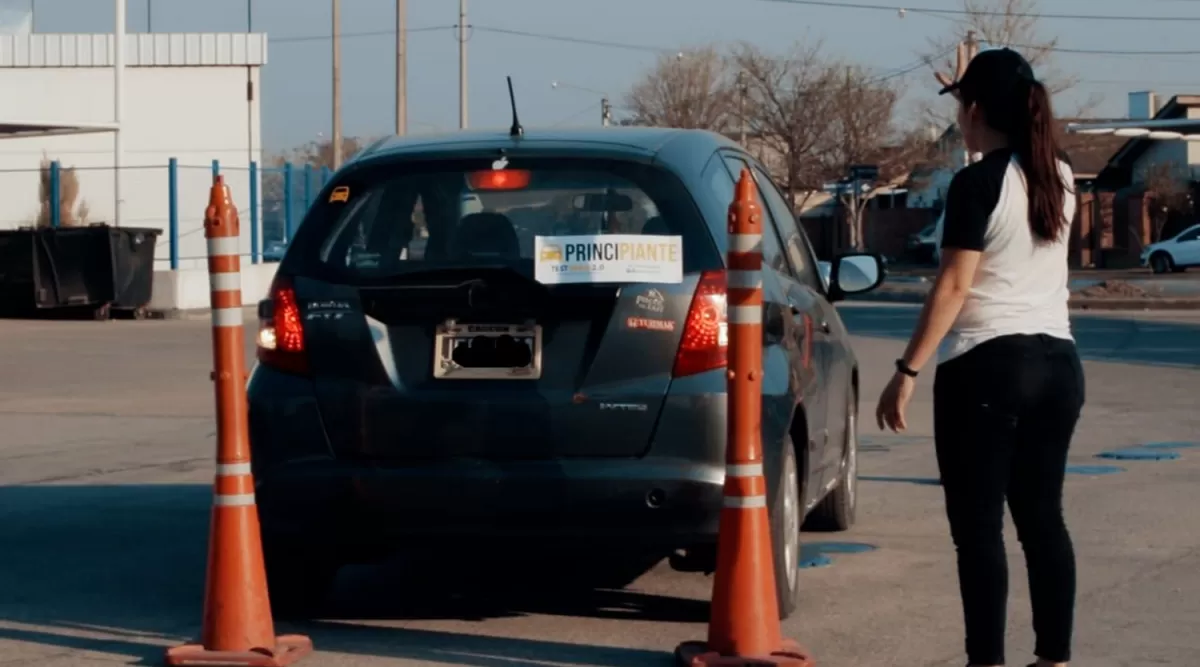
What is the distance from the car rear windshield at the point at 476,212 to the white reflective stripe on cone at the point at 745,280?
487 millimetres

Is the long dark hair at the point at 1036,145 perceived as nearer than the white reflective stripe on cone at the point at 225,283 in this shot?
Yes

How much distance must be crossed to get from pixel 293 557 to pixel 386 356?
868 millimetres

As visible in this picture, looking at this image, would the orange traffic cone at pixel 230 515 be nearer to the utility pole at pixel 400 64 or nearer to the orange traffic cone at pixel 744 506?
the orange traffic cone at pixel 744 506

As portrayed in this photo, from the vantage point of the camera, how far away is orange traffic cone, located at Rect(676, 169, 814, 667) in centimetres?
548

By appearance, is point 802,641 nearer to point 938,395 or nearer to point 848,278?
point 938,395

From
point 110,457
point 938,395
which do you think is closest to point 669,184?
point 938,395

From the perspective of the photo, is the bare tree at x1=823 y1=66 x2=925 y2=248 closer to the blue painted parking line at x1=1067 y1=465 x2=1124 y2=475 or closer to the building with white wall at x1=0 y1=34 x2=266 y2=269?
the building with white wall at x1=0 y1=34 x2=266 y2=269

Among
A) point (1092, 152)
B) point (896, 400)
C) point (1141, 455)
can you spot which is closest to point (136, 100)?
point (1141, 455)

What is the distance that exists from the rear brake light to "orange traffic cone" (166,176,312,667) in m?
0.85

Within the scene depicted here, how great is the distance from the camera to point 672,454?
Answer: 5824mm

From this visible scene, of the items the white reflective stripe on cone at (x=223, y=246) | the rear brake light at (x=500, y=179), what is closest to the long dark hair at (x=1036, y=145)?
the rear brake light at (x=500, y=179)

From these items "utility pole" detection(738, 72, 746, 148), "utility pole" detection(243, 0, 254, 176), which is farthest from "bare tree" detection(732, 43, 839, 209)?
"utility pole" detection(243, 0, 254, 176)

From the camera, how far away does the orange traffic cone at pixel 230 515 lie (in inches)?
224

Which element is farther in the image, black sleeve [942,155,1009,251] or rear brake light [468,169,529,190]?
rear brake light [468,169,529,190]
